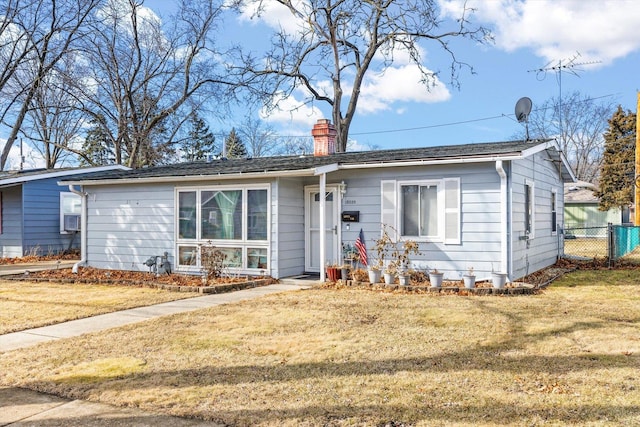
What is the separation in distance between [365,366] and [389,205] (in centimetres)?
593

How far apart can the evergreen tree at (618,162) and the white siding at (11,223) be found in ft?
95.9

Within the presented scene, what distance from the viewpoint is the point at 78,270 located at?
1241cm

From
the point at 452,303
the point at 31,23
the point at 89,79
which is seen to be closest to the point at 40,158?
the point at 89,79

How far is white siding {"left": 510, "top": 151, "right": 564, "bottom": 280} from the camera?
31.1 feet

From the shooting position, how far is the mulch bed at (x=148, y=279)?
931 cm

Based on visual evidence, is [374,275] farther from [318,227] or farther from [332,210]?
[318,227]

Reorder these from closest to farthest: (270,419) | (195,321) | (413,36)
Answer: (270,419), (195,321), (413,36)

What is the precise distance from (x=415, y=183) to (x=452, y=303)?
10.0 ft

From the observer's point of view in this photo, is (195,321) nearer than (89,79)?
Yes

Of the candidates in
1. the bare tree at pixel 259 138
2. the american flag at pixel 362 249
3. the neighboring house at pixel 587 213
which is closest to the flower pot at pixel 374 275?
the american flag at pixel 362 249

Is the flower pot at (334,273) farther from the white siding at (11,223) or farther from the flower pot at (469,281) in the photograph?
the white siding at (11,223)

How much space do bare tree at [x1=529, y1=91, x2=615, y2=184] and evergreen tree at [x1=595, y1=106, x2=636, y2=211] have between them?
13.6 feet

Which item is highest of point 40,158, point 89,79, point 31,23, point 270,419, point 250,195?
point 31,23

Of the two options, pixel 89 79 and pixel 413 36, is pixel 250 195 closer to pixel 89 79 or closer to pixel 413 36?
pixel 413 36
